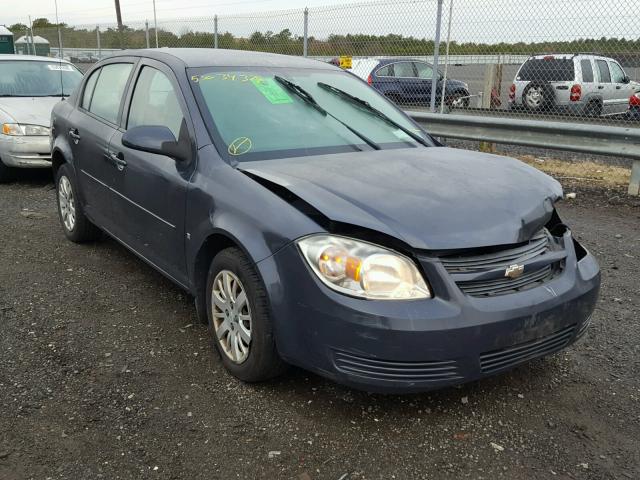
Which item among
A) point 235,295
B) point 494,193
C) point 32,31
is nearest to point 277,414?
point 235,295

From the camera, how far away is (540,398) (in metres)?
2.87

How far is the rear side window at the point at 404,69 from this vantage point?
40.9 ft

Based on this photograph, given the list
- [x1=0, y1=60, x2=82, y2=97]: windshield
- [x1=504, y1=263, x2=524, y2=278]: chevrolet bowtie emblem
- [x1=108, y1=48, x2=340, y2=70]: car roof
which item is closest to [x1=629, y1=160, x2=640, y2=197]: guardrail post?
[x1=108, y1=48, x2=340, y2=70]: car roof

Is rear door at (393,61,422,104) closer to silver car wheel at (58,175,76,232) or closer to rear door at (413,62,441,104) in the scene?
rear door at (413,62,441,104)

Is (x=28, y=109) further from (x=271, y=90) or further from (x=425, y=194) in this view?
(x=425, y=194)

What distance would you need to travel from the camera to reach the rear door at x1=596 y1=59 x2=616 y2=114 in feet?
40.5

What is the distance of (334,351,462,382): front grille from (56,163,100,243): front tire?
10.8 ft

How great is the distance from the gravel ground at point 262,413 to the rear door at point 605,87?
9871mm

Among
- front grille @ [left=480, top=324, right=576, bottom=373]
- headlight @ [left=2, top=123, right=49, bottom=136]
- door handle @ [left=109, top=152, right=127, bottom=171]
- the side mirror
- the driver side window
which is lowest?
front grille @ [left=480, top=324, right=576, bottom=373]

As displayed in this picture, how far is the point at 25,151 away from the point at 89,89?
9.62ft

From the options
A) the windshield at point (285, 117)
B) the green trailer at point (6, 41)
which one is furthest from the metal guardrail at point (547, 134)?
the green trailer at point (6, 41)

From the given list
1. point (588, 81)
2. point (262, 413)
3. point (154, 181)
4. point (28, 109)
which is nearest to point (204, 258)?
point (154, 181)

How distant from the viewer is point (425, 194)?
8.87ft

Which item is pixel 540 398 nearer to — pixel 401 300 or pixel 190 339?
pixel 401 300
